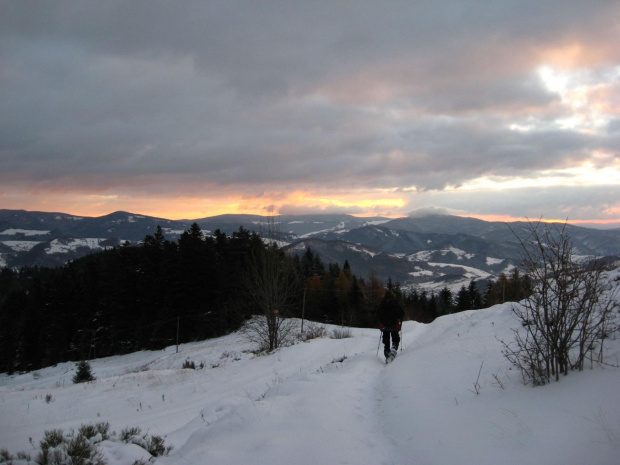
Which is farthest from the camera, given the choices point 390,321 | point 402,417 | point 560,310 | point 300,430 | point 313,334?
point 313,334

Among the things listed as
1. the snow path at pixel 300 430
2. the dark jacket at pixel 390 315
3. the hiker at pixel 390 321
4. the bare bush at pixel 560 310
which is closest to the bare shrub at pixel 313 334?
the hiker at pixel 390 321

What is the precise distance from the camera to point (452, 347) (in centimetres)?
828

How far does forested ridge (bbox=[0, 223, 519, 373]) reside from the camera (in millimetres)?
35906

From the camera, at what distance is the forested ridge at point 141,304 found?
35906 mm

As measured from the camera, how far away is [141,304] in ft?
127

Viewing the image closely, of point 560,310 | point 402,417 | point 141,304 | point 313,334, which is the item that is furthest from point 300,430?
point 141,304

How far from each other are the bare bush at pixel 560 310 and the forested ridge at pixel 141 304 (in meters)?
26.7

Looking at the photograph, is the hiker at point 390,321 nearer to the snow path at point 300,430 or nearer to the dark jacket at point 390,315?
the dark jacket at point 390,315

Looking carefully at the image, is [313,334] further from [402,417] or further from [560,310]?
[560,310]

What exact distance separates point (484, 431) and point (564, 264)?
270 cm

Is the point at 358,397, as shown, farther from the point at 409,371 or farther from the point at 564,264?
the point at 564,264

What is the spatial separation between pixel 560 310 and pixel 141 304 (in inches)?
1606

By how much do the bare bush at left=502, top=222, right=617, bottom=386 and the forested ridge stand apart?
26.7 m

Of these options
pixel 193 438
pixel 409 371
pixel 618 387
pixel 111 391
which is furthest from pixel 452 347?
pixel 111 391
